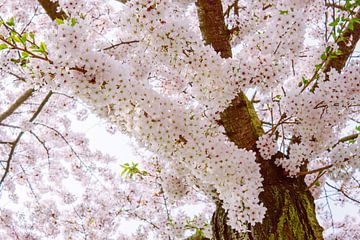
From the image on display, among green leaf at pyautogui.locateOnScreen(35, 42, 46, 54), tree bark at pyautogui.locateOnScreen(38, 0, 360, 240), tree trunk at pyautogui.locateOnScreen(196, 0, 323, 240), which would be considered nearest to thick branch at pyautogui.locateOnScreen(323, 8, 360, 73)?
tree bark at pyautogui.locateOnScreen(38, 0, 360, 240)

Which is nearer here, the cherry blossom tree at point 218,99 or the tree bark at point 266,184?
the cherry blossom tree at point 218,99

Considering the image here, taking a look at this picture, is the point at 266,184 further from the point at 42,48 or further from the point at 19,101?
the point at 19,101

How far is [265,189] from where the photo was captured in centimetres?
324

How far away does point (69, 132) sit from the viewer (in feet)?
26.4

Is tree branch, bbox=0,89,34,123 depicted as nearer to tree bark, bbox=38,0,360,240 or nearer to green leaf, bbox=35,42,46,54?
tree bark, bbox=38,0,360,240

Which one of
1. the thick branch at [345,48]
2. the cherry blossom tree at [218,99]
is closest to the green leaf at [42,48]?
the cherry blossom tree at [218,99]

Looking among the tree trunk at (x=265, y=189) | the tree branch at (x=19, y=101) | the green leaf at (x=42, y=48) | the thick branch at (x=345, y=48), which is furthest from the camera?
the tree branch at (x=19, y=101)

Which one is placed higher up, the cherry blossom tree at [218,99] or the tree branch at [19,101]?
the tree branch at [19,101]

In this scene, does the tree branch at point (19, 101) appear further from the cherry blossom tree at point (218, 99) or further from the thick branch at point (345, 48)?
the thick branch at point (345, 48)

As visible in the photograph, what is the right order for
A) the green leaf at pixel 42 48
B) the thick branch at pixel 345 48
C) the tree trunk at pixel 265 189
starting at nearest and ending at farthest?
the green leaf at pixel 42 48, the tree trunk at pixel 265 189, the thick branch at pixel 345 48

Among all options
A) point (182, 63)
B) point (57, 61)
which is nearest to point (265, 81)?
point (182, 63)

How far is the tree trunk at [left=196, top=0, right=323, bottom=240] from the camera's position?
3016mm

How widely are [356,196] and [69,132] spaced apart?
622cm

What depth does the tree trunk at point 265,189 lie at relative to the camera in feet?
9.89
